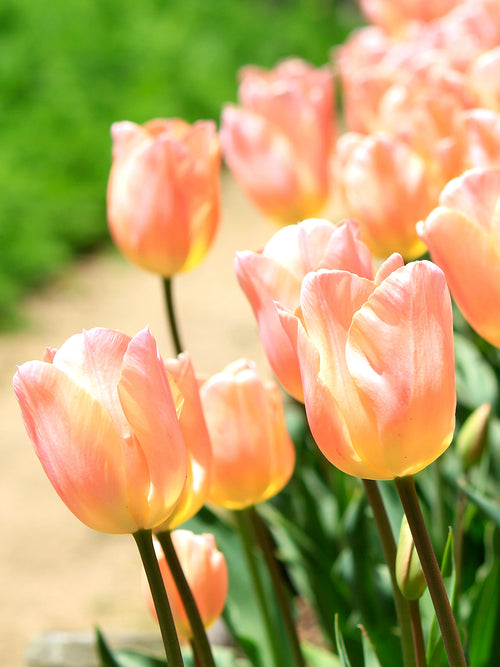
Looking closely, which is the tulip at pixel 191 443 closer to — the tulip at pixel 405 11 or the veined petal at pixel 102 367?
the veined petal at pixel 102 367

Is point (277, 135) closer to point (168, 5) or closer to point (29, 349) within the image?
point (29, 349)

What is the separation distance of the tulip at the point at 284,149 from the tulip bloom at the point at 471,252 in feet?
2.25

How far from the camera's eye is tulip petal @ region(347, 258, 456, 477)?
49 cm

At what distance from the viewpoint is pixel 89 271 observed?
4.19m

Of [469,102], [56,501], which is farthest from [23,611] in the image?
[469,102]

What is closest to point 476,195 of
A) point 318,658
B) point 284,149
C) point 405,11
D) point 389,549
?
point 389,549

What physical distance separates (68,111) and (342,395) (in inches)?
180

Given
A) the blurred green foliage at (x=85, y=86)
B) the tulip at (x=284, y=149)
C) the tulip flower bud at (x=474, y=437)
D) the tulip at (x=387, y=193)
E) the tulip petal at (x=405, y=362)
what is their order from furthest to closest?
the blurred green foliage at (x=85, y=86) → the tulip at (x=284, y=149) → the tulip at (x=387, y=193) → the tulip flower bud at (x=474, y=437) → the tulip petal at (x=405, y=362)

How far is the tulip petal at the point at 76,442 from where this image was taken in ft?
1.70

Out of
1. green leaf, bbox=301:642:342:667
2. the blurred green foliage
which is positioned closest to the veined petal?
green leaf, bbox=301:642:342:667

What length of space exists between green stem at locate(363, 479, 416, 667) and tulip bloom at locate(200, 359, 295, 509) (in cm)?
12

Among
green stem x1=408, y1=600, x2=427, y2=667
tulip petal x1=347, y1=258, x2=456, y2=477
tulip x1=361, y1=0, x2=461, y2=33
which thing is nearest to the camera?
tulip petal x1=347, y1=258, x2=456, y2=477

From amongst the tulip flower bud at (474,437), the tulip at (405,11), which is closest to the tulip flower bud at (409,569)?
the tulip flower bud at (474,437)

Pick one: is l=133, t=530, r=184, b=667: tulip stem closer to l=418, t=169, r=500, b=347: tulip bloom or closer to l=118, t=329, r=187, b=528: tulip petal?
l=118, t=329, r=187, b=528: tulip petal
